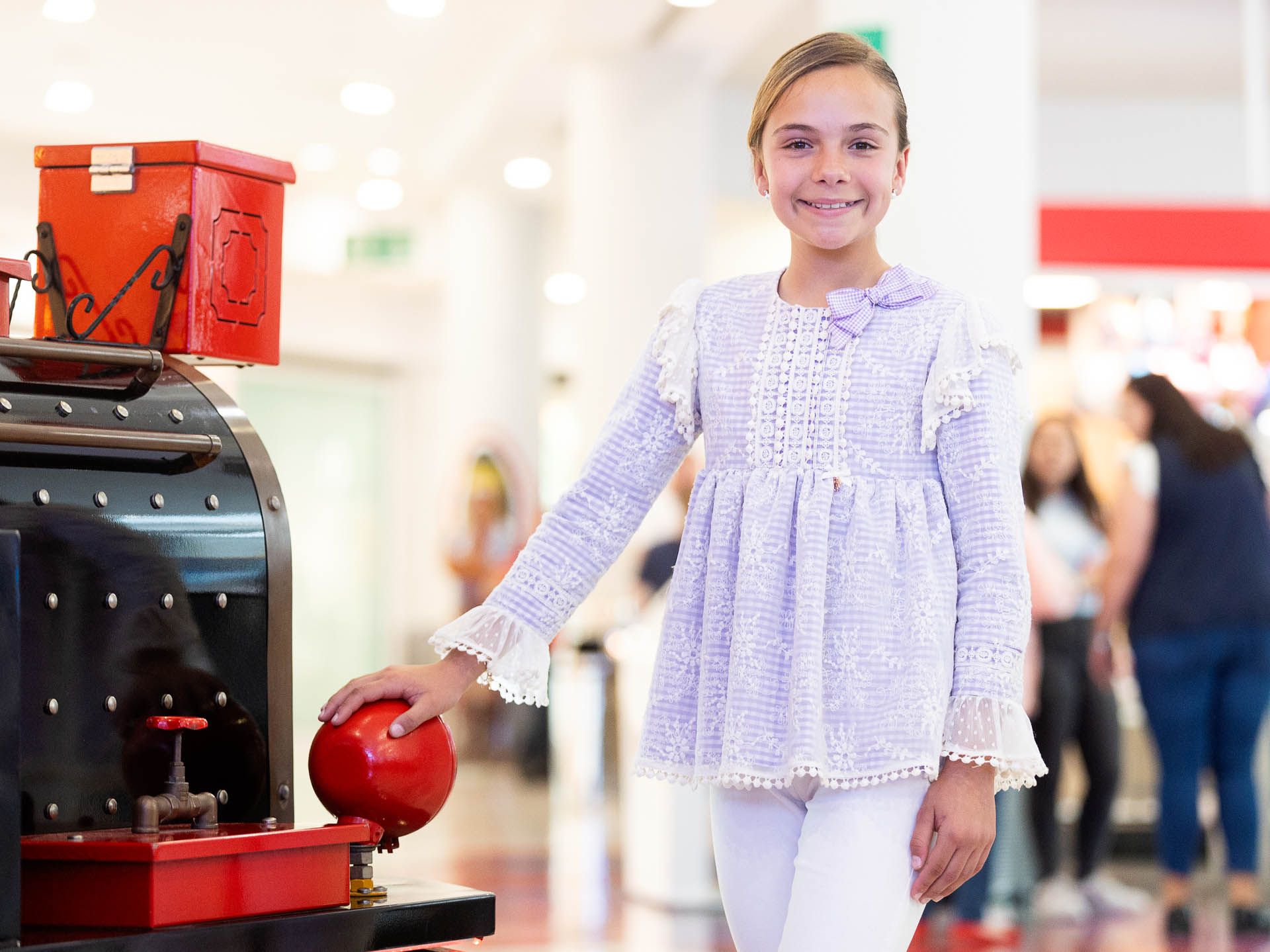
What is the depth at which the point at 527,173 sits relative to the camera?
10.4 meters

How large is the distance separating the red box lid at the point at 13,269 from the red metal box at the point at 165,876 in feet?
2.18

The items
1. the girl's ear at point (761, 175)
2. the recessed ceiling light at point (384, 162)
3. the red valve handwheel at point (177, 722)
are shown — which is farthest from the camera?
the recessed ceiling light at point (384, 162)

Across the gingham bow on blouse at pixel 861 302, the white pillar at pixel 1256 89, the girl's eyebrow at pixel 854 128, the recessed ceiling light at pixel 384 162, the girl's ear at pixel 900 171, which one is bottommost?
the gingham bow on blouse at pixel 861 302

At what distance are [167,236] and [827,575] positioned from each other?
873 millimetres

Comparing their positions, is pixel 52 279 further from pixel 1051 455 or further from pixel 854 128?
pixel 1051 455

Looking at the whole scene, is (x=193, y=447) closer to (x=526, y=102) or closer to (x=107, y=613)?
(x=107, y=613)

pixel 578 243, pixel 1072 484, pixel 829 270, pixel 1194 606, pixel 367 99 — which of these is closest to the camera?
pixel 829 270

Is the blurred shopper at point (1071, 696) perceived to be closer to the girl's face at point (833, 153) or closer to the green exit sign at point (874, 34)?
the green exit sign at point (874, 34)

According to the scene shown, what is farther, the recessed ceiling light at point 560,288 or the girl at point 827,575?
the recessed ceiling light at point 560,288

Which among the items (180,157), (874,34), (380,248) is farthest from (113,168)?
(380,248)

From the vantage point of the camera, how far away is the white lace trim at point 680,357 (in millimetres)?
1742

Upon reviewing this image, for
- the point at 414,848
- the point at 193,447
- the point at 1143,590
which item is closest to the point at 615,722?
the point at 414,848

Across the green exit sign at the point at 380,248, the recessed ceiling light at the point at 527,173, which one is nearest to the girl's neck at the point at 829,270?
the recessed ceiling light at the point at 527,173

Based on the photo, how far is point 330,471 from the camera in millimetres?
13141
